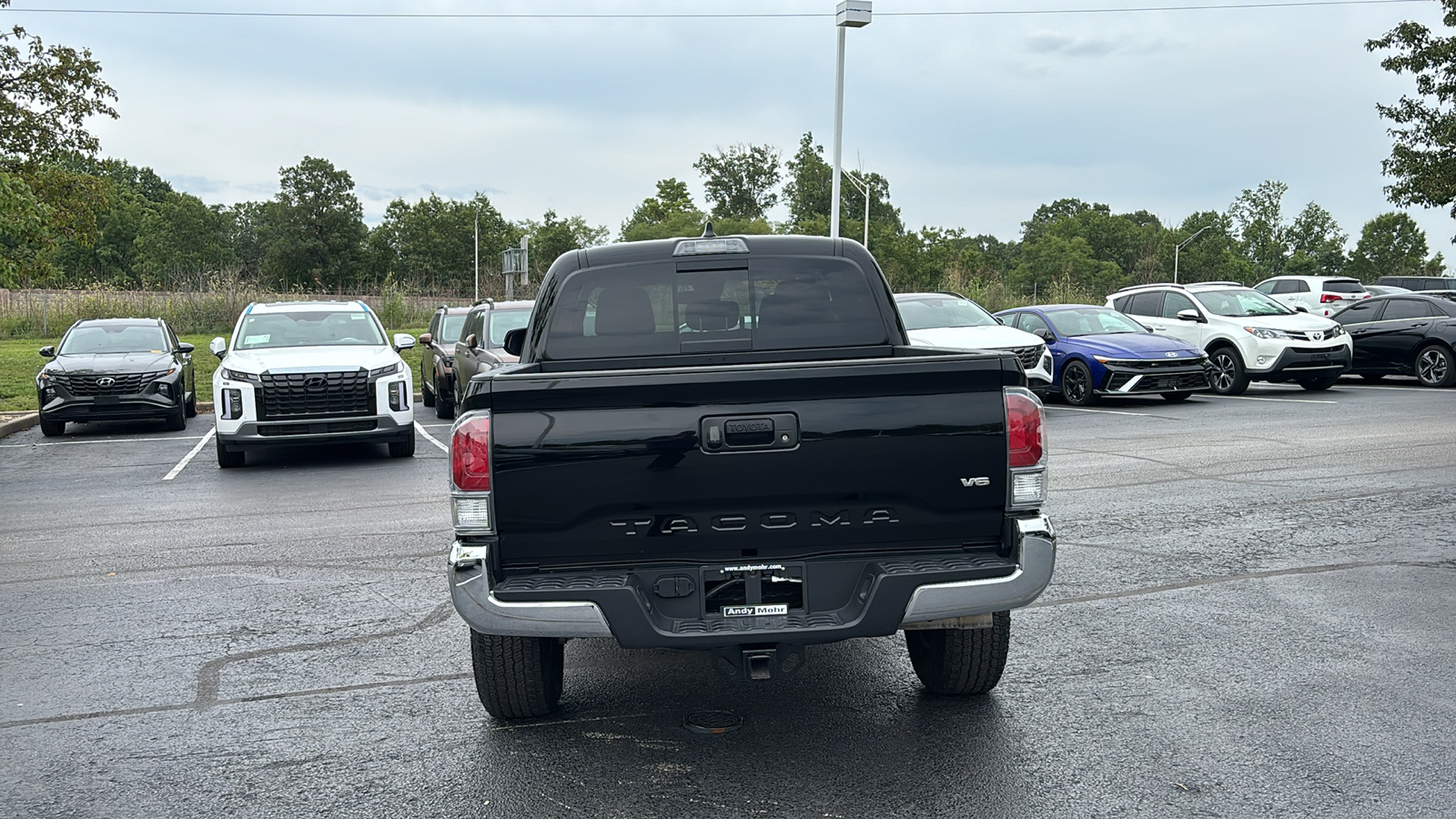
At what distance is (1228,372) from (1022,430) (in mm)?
16960

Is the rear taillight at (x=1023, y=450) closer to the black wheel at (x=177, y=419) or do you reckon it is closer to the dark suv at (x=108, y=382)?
the dark suv at (x=108, y=382)

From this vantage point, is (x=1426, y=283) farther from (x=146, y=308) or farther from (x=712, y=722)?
(x=146, y=308)

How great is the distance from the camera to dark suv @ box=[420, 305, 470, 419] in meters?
18.4

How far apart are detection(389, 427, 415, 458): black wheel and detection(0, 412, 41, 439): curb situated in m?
7.21

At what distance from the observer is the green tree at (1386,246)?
9938cm

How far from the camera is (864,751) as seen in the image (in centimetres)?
434

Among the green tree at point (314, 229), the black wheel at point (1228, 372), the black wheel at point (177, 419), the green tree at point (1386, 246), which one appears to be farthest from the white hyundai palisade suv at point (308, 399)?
A: the green tree at point (1386, 246)

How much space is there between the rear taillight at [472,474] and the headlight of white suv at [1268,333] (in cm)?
1761

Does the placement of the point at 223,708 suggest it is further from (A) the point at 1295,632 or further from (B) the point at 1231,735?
→ (A) the point at 1295,632

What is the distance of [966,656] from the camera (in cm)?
476

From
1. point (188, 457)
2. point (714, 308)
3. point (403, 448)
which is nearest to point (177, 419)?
point (188, 457)

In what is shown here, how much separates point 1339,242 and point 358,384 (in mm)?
100063

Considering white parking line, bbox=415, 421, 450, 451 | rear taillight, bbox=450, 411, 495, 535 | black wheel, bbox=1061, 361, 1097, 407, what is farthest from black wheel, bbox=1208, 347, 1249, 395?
rear taillight, bbox=450, 411, 495, 535

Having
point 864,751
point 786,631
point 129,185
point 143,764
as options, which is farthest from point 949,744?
point 129,185
